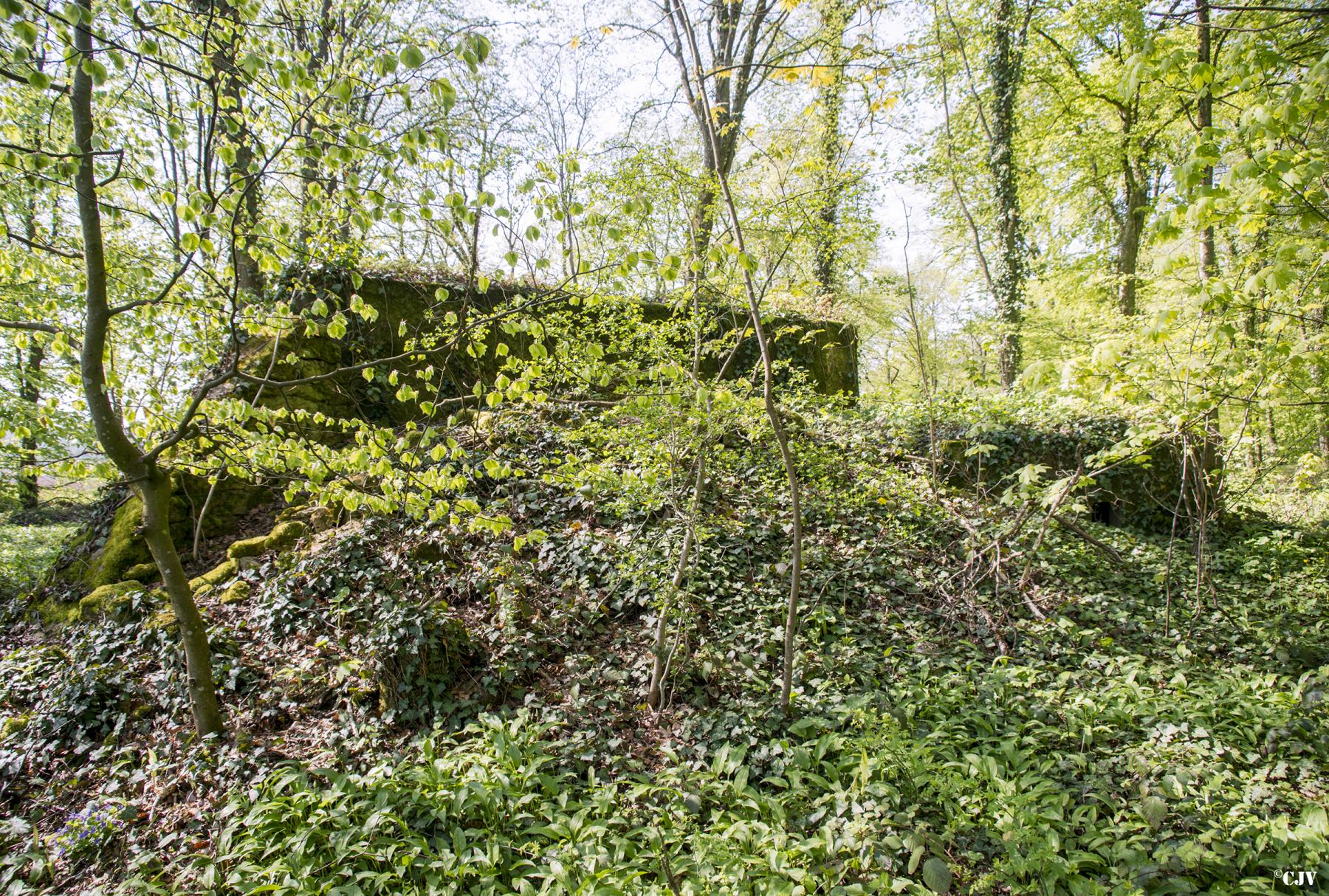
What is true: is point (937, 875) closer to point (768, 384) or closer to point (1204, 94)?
point (768, 384)

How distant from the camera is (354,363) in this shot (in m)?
8.28

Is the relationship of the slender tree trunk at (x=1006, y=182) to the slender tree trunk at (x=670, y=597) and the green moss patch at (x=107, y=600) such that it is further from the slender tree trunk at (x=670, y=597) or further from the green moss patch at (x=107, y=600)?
the green moss patch at (x=107, y=600)

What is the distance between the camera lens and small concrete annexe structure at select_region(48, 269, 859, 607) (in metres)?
5.76

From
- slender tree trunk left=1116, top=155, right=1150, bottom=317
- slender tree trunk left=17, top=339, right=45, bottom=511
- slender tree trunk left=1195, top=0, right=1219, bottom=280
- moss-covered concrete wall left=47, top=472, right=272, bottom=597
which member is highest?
slender tree trunk left=1116, top=155, right=1150, bottom=317

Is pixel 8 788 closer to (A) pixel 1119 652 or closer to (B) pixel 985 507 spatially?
(A) pixel 1119 652

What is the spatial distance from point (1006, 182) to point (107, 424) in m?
12.3

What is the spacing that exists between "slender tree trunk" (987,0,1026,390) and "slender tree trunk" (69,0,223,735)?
A: 11207 mm

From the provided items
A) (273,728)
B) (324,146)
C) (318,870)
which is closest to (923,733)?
(318,870)

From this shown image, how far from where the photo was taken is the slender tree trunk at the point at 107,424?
9.56 feet

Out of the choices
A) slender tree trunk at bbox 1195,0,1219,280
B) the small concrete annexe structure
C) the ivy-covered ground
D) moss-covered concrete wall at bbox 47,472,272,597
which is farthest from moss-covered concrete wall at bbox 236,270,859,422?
slender tree trunk at bbox 1195,0,1219,280

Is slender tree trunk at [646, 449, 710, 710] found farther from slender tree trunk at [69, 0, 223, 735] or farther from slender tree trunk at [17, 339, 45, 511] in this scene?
slender tree trunk at [17, 339, 45, 511]

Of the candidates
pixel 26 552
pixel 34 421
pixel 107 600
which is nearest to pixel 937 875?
pixel 107 600

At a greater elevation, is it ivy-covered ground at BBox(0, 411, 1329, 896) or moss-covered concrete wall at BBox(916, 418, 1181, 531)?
moss-covered concrete wall at BBox(916, 418, 1181, 531)

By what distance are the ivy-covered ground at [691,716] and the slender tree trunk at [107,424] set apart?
18.5 inches
